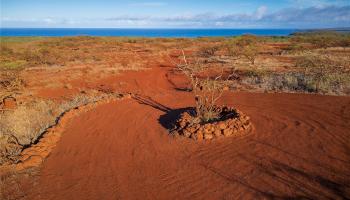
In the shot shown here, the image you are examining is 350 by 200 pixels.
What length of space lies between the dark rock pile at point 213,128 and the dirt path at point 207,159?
23 centimetres

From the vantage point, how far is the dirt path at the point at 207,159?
529 cm

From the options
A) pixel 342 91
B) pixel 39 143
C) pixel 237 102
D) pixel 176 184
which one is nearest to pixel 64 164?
pixel 39 143

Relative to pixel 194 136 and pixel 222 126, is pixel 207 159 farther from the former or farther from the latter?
pixel 222 126

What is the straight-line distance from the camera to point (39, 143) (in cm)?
751

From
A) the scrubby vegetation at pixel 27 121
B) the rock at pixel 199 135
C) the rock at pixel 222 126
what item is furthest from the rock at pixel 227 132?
the scrubby vegetation at pixel 27 121

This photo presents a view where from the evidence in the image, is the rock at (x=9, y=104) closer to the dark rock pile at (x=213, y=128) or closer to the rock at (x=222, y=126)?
the dark rock pile at (x=213, y=128)

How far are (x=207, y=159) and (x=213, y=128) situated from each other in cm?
121

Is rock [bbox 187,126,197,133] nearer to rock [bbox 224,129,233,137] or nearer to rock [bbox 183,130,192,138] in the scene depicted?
rock [bbox 183,130,192,138]

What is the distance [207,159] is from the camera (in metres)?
6.40

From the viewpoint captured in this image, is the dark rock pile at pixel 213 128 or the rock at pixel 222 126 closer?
the dark rock pile at pixel 213 128

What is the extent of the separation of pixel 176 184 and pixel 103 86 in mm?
10392

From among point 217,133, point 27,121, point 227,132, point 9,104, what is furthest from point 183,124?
point 9,104

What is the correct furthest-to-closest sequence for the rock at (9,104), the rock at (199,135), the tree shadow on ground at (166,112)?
the rock at (9,104), the tree shadow on ground at (166,112), the rock at (199,135)

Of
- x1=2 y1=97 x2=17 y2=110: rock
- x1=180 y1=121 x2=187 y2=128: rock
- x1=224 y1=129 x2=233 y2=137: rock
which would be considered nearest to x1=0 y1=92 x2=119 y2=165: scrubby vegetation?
x1=2 y1=97 x2=17 y2=110: rock
